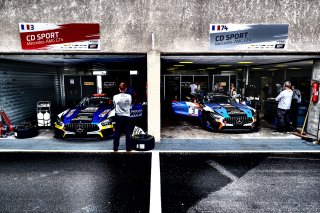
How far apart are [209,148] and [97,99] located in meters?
5.05

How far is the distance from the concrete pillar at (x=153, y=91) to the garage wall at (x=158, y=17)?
36 cm

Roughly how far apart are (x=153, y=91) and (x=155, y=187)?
11.8 feet

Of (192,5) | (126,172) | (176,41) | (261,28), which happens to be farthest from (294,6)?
(126,172)

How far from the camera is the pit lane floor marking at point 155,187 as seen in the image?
3.91m

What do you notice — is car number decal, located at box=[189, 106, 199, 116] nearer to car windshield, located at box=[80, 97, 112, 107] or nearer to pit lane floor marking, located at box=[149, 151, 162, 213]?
car windshield, located at box=[80, 97, 112, 107]

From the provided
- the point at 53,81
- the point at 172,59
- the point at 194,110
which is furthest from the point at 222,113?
the point at 53,81

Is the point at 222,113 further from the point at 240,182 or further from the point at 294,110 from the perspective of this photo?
the point at 240,182

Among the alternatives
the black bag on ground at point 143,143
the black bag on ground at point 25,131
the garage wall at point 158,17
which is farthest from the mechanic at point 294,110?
the black bag on ground at point 25,131

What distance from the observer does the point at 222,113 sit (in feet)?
28.6

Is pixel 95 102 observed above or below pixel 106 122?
above

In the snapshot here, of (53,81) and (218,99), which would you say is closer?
(218,99)

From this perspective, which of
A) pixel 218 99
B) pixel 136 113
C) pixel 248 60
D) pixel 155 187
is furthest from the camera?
pixel 218 99

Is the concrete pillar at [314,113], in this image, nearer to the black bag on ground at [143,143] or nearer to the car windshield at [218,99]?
the car windshield at [218,99]

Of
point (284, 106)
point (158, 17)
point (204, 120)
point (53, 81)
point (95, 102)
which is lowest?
point (204, 120)
